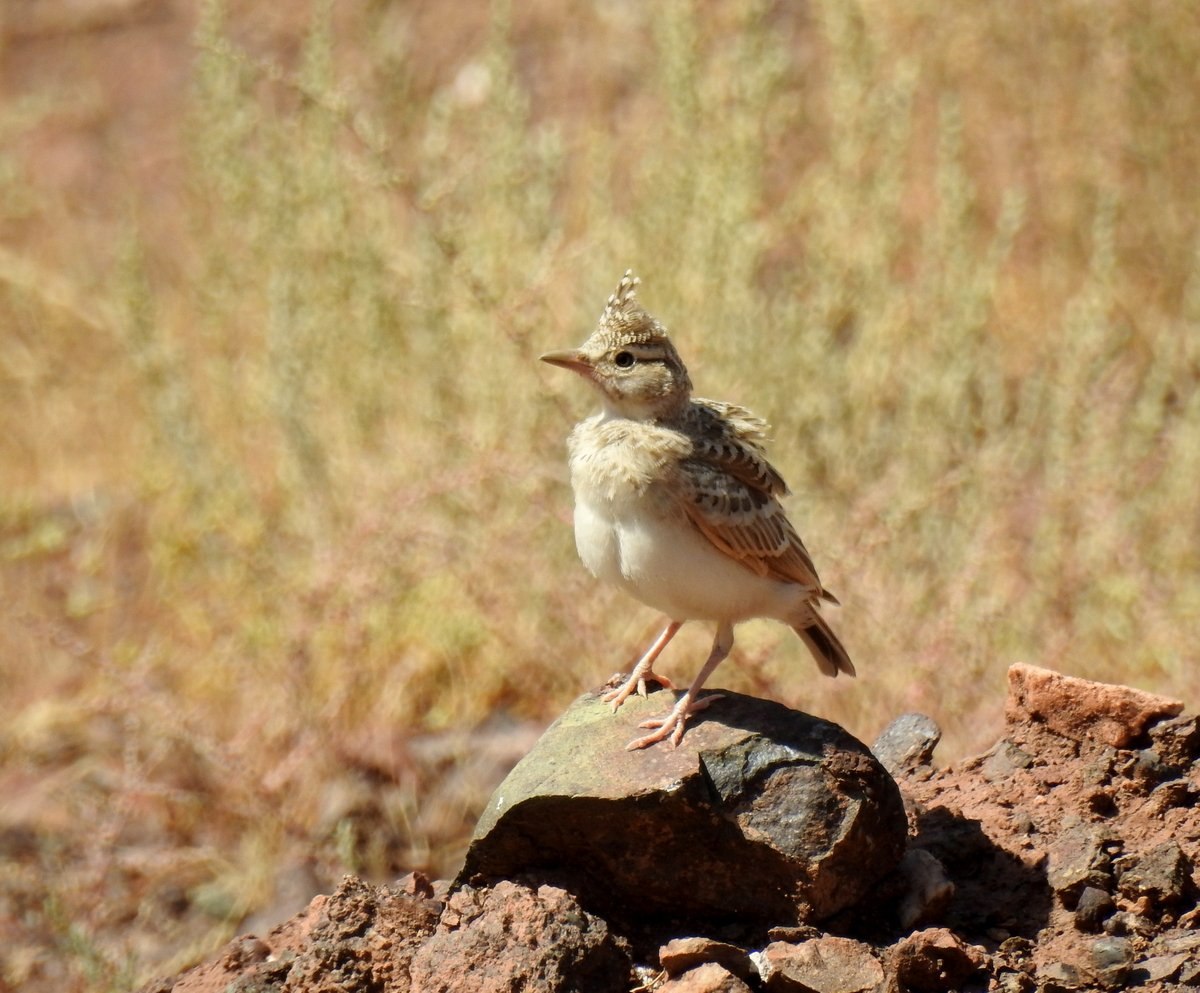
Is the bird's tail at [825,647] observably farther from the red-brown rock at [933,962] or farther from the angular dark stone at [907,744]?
the red-brown rock at [933,962]

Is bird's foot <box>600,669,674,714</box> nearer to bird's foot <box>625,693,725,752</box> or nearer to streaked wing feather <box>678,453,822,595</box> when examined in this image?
bird's foot <box>625,693,725,752</box>

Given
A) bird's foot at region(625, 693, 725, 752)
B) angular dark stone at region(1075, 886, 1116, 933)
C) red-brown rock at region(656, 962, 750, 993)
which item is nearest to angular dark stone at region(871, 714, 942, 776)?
bird's foot at region(625, 693, 725, 752)

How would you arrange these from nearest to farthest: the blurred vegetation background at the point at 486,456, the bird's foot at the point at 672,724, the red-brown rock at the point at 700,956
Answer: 1. the red-brown rock at the point at 700,956
2. the bird's foot at the point at 672,724
3. the blurred vegetation background at the point at 486,456

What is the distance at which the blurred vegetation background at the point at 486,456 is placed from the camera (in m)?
6.44

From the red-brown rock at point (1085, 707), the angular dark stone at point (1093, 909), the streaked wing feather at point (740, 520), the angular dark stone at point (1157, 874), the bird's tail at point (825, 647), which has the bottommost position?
the angular dark stone at point (1093, 909)

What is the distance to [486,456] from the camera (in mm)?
6418

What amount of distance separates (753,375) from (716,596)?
2617mm

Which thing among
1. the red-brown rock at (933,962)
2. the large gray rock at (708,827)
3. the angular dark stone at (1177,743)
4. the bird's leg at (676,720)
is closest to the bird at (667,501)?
the bird's leg at (676,720)

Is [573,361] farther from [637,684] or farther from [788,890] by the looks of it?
[788,890]

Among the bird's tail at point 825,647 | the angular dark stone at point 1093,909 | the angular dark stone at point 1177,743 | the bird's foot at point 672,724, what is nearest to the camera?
the angular dark stone at point 1093,909

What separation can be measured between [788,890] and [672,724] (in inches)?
20.2

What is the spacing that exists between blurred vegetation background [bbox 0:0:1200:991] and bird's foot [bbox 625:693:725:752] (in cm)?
169

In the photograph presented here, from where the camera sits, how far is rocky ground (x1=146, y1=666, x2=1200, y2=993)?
3.64 m

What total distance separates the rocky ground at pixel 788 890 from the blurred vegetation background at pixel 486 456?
155 centimetres
